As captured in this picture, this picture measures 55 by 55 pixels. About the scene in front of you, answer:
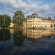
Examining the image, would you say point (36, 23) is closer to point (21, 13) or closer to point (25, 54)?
point (21, 13)

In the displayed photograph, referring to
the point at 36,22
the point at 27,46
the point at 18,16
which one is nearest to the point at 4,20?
the point at 18,16

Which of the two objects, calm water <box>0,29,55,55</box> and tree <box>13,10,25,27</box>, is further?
tree <box>13,10,25,27</box>

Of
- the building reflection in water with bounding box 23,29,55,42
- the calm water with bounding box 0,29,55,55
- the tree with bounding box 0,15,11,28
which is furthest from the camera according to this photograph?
the tree with bounding box 0,15,11,28

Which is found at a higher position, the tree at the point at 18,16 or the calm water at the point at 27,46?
→ the tree at the point at 18,16

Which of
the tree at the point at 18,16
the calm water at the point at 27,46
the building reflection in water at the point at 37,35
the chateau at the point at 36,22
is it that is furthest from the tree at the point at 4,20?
the calm water at the point at 27,46

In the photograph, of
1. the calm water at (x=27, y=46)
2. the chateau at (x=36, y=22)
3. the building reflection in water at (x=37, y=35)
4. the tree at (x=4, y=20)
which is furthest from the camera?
the chateau at (x=36, y=22)

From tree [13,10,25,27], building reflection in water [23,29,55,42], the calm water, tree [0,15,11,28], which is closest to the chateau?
tree [13,10,25,27]

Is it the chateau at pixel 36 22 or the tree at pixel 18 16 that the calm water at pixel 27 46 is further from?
the chateau at pixel 36 22

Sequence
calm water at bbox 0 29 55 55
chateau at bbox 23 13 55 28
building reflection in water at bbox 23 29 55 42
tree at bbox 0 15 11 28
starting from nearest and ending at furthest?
1. calm water at bbox 0 29 55 55
2. building reflection in water at bbox 23 29 55 42
3. tree at bbox 0 15 11 28
4. chateau at bbox 23 13 55 28

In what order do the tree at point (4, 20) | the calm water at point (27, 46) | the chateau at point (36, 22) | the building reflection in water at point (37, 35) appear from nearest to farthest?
the calm water at point (27, 46)
the building reflection in water at point (37, 35)
the tree at point (4, 20)
the chateau at point (36, 22)

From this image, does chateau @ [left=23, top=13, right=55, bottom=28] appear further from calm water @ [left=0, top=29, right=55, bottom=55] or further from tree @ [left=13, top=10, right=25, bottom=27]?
calm water @ [left=0, top=29, right=55, bottom=55]

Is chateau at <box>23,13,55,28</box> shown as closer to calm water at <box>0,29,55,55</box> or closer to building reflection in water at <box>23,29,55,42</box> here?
building reflection in water at <box>23,29,55,42</box>

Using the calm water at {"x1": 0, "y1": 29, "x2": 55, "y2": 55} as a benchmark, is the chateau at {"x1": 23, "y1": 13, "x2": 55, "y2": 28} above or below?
above

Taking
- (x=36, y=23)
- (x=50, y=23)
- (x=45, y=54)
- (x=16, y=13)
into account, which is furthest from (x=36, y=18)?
(x=45, y=54)
